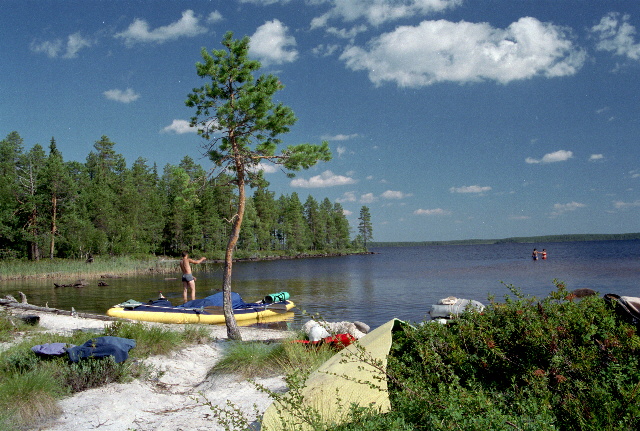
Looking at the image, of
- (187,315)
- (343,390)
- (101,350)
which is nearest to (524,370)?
(343,390)

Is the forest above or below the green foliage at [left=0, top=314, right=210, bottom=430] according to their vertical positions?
above

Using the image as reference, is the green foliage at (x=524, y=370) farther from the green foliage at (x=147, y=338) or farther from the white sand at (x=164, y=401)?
the green foliage at (x=147, y=338)

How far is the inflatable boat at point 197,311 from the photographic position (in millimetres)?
15005

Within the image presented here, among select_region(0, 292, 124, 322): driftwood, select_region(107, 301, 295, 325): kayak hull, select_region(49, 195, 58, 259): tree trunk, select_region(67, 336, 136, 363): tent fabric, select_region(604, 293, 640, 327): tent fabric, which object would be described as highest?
select_region(49, 195, 58, 259): tree trunk

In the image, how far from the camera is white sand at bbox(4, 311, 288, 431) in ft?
17.1

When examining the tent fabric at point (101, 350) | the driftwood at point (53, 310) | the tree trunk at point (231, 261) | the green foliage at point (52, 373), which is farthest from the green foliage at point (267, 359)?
the driftwood at point (53, 310)

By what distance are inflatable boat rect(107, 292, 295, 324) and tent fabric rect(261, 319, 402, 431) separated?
1101cm

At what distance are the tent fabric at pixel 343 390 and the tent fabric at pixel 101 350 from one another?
11.2ft

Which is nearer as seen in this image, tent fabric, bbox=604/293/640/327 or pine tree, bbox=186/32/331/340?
tent fabric, bbox=604/293/640/327

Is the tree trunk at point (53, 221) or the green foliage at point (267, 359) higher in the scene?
the tree trunk at point (53, 221)

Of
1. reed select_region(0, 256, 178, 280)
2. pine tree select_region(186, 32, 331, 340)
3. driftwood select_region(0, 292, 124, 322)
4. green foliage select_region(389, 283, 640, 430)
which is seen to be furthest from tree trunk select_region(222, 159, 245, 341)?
reed select_region(0, 256, 178, 280)

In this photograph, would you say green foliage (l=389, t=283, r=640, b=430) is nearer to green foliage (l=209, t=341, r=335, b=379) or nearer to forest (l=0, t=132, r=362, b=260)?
green foliage (l=209, t=341, r=335, b=379)

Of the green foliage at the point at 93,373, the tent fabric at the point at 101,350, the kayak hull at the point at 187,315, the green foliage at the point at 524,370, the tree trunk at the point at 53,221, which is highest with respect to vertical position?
the tree trunk at the point at 53,221

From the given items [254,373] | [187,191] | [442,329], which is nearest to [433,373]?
[442,329]
